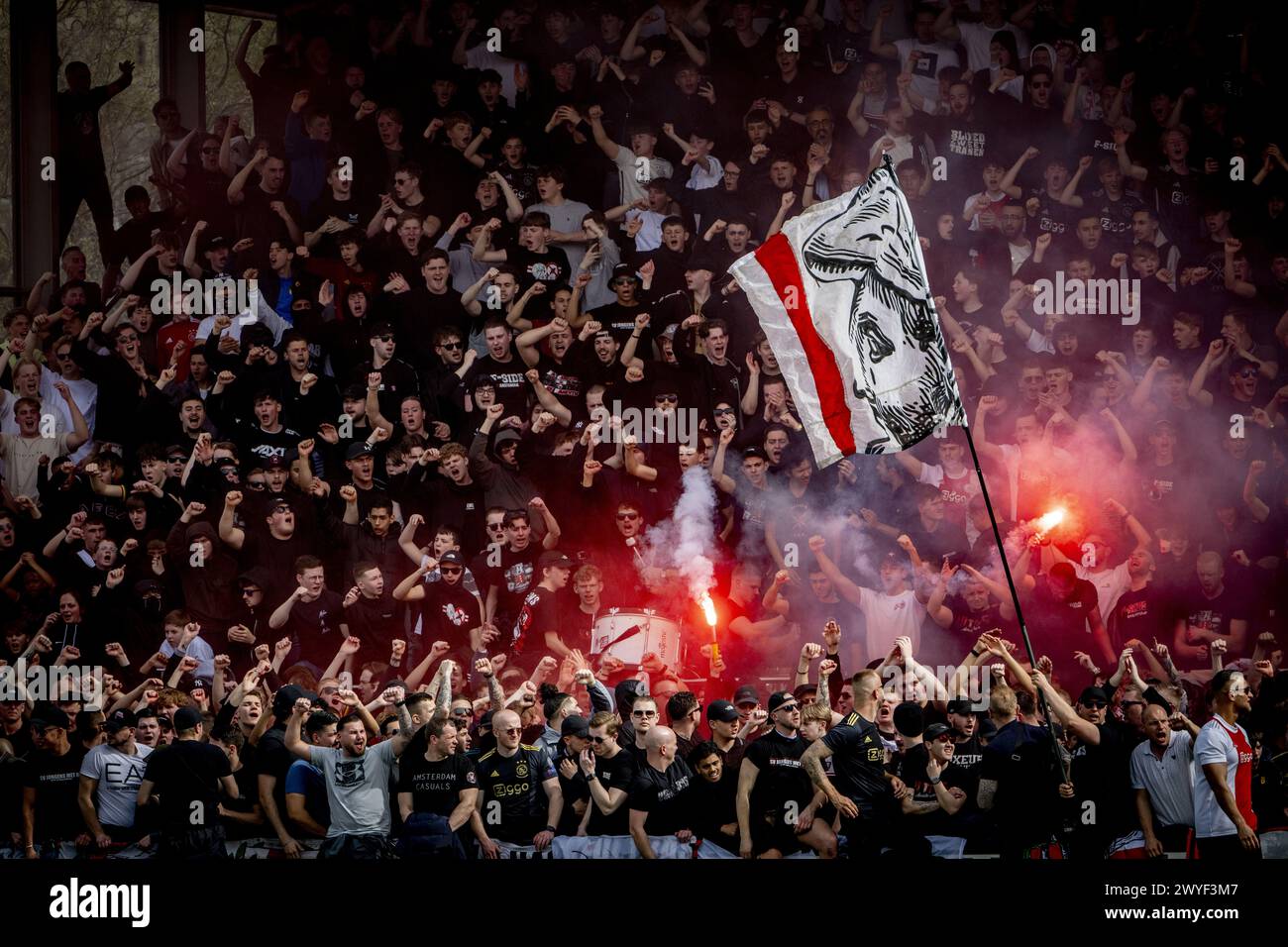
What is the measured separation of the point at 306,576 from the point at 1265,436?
7698 mm

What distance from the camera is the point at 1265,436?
1374 cm

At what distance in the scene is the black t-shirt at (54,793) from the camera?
1038 cm

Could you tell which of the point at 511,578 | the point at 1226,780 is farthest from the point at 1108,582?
the point at 511,578

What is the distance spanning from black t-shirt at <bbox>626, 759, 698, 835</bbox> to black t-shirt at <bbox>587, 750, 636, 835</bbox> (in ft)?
0.30

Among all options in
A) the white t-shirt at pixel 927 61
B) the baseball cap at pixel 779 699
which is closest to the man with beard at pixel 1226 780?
the baseball cap at pixel 779 699

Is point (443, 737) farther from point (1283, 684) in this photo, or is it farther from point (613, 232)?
point (613, 232)

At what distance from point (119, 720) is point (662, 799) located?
133 inches

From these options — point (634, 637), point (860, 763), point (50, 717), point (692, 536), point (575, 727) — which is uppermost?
point (692, 536)

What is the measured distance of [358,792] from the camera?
974 centimetres

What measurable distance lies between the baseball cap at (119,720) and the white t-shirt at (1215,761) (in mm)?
6246

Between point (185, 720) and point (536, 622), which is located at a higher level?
point (536, 622)

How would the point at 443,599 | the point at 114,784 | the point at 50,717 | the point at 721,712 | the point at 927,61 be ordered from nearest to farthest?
the point at 721,712
the point at 114,784
the point at 50,717
the point at 443,599
the point at 927,61

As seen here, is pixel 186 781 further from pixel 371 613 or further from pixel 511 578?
pixel 511 578

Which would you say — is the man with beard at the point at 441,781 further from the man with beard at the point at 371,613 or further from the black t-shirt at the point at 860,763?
the man with beard at the point at 371,613
